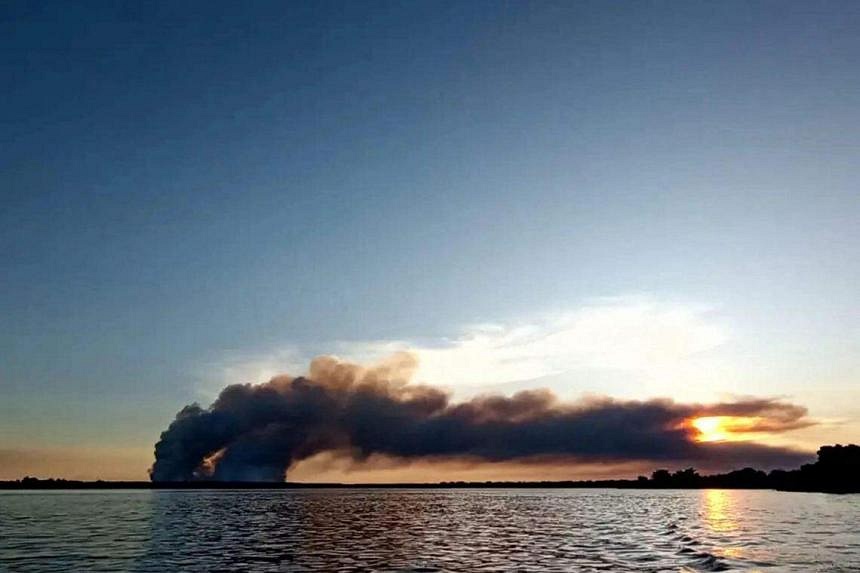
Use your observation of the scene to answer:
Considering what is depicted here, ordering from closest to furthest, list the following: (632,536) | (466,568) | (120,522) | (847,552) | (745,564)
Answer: (466,568)
(745,564)
(847,552)
(632,536)
(120,522)

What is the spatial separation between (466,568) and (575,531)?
142ft

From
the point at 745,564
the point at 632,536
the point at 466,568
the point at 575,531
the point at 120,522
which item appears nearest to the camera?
the point at 466,568

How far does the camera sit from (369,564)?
175ft

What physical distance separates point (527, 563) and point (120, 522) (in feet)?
254

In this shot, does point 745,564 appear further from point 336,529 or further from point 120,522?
point 120,522

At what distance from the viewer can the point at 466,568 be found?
50.4 m

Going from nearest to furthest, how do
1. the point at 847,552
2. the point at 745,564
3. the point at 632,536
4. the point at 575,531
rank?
1. the point at 745,564
2. the point at 847,552
3. the point at 632,536
4. the point at 575,531

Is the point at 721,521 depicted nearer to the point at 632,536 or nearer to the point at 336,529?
the point at 632,536

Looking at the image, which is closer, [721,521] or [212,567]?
[212,567]

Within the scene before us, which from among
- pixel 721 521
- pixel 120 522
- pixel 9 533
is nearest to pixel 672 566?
pixel 721 521

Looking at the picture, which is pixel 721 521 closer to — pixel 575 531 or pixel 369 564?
pixel 575 531

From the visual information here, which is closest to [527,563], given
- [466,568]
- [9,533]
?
[466,568]

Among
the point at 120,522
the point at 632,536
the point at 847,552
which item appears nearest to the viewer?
the point at 847,552

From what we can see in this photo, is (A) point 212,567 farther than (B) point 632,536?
No
